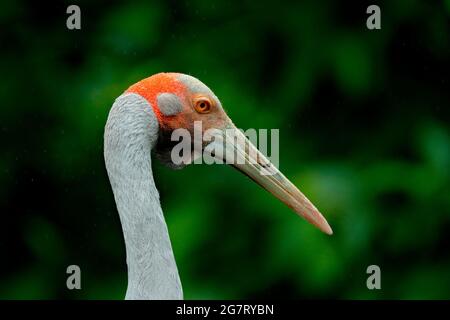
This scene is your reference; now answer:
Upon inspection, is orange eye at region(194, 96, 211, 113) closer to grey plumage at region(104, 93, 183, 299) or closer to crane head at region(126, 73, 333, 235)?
crane head at region(126, 73, 333, 235)

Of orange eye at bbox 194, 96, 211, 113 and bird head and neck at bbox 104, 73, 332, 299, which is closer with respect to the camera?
bird head and neck at bbox 104, 73, 332, 299

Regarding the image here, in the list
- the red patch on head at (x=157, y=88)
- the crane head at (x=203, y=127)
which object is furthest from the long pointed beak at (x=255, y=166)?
the red patch on head at (x=157, y=88)

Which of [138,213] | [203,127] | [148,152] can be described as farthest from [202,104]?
[138,213]

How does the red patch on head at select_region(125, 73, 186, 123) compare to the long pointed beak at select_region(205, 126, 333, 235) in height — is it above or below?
above

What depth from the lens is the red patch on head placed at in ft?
7.10

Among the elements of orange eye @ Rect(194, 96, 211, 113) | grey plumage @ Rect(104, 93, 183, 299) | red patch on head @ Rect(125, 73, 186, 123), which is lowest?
grey plumage @ Rect(104, 93, 183, 299)

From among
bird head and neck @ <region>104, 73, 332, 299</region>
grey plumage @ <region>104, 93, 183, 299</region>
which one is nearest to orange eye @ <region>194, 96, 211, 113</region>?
bird head and neck @ <region>104, 73, 332, 299</region>

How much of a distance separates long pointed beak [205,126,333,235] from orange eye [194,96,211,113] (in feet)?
0.19

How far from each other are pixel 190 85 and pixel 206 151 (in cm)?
15

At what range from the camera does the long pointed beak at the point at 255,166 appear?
7.37 ft

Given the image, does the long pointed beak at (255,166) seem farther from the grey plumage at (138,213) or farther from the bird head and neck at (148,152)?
the grey plumage at (138,213)

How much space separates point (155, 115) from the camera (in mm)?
2168

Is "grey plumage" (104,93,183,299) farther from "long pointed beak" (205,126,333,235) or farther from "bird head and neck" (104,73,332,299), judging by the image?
"long pointed beak" (205,126,333,235)

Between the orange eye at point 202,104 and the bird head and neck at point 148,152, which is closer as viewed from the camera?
the bird head and neck at point 148,152
